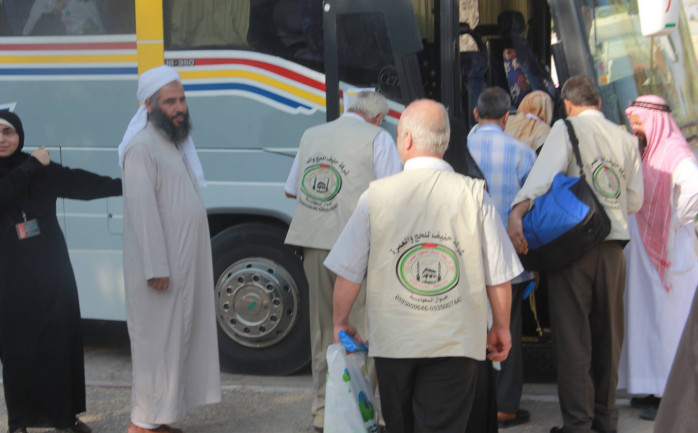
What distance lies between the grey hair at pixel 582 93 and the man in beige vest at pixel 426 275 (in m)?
1.67

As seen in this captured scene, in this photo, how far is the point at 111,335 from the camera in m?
7.81

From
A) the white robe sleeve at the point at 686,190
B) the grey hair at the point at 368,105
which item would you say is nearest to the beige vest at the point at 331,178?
the grey hair at the point at 368,105

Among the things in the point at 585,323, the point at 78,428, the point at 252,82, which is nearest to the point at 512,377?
the point at 585,323

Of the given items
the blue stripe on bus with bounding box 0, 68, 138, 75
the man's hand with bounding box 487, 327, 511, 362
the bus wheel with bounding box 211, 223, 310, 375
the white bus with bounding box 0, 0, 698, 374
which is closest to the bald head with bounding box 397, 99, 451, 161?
the man's hand with bounding box 487, 327, 511, 362

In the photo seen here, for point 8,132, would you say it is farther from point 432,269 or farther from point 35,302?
point 432,269

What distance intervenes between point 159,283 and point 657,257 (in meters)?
2.72

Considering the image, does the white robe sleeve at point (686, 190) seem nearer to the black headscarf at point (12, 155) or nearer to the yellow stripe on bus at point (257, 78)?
the yellow stripe on bus at point (257, 78)

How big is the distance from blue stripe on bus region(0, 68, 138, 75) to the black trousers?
3423 millimetres

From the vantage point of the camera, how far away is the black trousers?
3600 mm

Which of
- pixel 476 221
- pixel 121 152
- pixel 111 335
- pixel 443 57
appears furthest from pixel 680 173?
pixel 111 335

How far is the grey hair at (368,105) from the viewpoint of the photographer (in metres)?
5.14

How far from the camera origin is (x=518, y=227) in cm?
480

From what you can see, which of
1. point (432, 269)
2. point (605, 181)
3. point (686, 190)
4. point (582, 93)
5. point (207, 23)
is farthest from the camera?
point (207, 23)

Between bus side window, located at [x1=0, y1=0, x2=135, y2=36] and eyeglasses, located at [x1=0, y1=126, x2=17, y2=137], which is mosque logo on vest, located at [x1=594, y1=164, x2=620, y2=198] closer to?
eyeglasses, located at [x1=0, y1=126, x2=17, y2=137]
